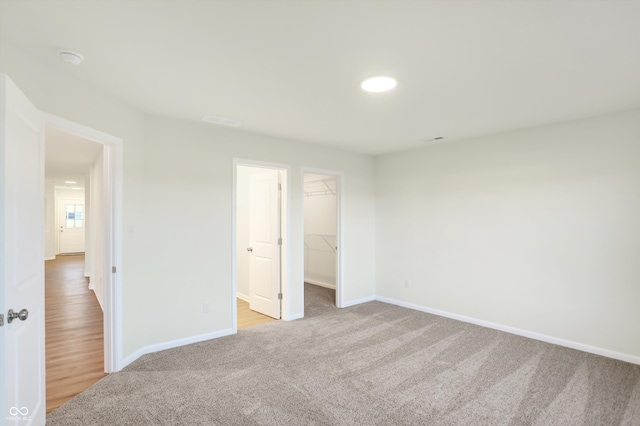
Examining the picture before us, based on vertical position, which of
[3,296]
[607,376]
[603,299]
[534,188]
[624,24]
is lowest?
[607,376]

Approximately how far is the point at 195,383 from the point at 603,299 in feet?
13.3

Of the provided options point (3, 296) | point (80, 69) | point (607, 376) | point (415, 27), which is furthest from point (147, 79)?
point (607, 376)

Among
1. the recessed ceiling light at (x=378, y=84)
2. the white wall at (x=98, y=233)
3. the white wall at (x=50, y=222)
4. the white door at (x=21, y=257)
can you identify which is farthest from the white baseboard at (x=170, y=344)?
the white wall at (x=50, y=222)

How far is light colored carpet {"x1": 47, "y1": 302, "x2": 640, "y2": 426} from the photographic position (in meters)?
2.22

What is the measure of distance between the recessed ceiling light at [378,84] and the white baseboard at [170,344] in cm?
308

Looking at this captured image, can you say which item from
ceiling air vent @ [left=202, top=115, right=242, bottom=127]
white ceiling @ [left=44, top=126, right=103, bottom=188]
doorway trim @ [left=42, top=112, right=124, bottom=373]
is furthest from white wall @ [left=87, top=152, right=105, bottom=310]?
ceiling air vent @ [left=202, top=115, right=242, bottom=127]

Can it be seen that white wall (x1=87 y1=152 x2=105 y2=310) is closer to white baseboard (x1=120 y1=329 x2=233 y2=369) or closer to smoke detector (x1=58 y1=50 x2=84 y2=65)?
white baseboard (x1=120 y1=329 x2=233 y2=369)

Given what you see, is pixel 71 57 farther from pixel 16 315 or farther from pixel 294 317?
pixel 294 317

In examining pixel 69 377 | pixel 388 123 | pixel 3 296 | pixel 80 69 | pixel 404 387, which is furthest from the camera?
pixel 388 123

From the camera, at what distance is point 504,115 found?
3.24 metres

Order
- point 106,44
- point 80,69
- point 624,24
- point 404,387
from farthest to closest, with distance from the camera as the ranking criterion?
point 404,387
point 80,69
point 106,44
point 624,24

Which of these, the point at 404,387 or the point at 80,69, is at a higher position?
the point at 80,69

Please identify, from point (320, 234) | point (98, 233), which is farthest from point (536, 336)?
point (98, 233)

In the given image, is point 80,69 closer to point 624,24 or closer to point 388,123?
point 388,123
